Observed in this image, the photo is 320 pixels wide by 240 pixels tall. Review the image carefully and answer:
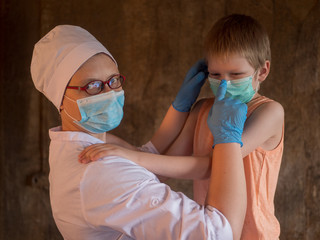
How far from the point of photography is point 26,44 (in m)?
→ 3.61

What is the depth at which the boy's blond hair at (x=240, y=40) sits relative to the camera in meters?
1.70

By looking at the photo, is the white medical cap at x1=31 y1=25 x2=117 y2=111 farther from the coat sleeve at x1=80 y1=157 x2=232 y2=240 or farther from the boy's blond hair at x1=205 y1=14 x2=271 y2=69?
the boy's blond hair at x1=205 y1=14 x2=271 y2=69

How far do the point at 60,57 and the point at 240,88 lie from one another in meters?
0.86

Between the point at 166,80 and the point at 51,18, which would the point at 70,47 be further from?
the point at 51,18

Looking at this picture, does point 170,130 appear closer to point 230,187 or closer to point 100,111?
point 100,111

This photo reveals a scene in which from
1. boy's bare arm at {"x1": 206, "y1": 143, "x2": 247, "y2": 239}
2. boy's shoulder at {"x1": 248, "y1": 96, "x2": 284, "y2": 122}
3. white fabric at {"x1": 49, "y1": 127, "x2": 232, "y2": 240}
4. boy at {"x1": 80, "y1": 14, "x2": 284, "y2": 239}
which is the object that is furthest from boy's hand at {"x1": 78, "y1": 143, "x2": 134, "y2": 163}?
boy's shoulder at {"x1": 248, "y1": 96, "x2": 284, "y2": 122}

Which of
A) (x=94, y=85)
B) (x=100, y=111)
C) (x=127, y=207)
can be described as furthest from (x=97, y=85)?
(x=127, y=207)

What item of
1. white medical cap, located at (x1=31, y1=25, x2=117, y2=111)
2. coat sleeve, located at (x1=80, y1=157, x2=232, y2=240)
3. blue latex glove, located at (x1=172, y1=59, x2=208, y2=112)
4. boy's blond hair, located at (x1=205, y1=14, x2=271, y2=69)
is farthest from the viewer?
blue latex glove, located at (x1=172, y1=59, x2=208, y2=112)

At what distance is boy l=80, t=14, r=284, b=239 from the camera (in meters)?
1.60

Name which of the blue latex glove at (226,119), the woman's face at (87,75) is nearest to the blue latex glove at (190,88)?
the blue latex glove at (226,119)

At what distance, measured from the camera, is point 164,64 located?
11.5 ft

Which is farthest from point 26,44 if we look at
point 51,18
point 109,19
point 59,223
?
point 59,223

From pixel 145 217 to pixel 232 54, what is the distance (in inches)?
35.6

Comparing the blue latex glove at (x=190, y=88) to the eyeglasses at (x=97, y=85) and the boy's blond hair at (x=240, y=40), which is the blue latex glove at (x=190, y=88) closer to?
the boy's blond hair at (x=240, y=40)
